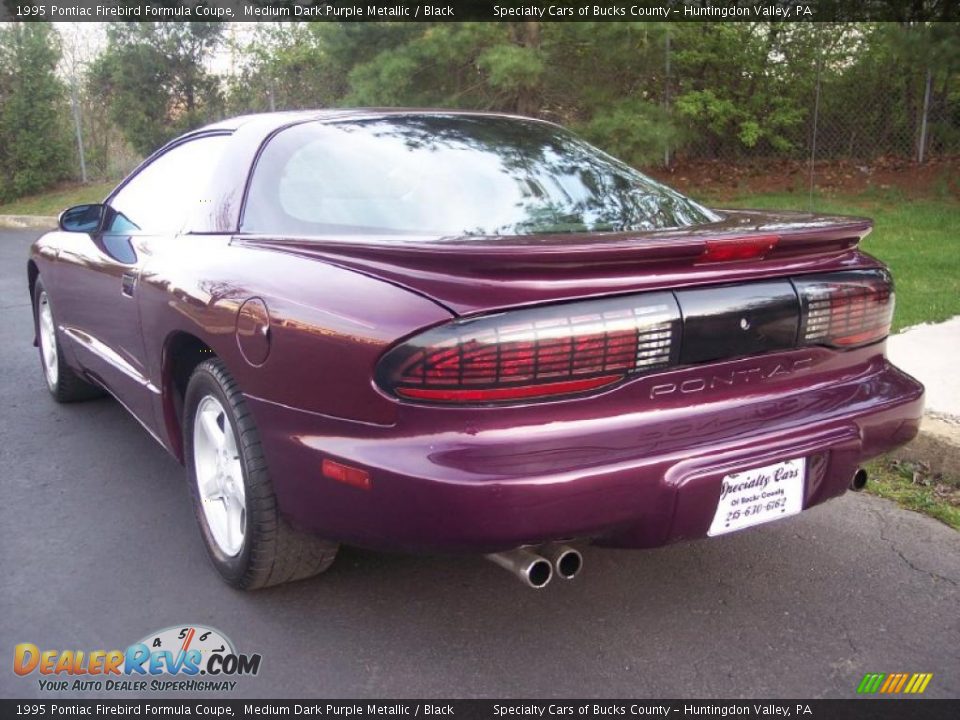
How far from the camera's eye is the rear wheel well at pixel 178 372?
297cm

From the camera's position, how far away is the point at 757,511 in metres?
2.33

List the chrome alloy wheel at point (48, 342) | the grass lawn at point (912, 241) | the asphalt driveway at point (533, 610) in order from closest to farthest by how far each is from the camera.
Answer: the asphalt driveway at point (533, 610)
the chrome alloy wheel at point (48, 342)
the grass lawn at point (912, 241)

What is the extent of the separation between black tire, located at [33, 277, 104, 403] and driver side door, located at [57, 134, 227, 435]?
1.47ft

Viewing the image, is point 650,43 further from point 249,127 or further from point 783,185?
point 249,127

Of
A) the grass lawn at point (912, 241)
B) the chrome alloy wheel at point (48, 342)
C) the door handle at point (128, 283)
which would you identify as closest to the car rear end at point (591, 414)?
the door handle at point (128, 283)

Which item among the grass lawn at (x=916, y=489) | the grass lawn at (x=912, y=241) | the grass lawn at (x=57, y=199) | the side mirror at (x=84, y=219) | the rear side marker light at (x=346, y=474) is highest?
the side mirror at (x=84, y=219)

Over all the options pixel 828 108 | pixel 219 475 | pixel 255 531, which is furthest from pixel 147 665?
pixel 828 108

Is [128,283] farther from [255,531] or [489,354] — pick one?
[489,354]

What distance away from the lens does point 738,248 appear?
91.1 inches

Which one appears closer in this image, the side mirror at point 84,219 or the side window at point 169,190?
the side window at point 169,190

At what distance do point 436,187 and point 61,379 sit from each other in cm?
297

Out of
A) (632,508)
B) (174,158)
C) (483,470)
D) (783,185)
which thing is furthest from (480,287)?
(783,185)

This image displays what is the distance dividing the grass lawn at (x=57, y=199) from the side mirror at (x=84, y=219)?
1460cm
